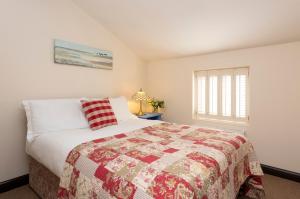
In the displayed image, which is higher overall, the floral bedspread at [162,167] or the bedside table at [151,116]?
the bedside table at [151,116]

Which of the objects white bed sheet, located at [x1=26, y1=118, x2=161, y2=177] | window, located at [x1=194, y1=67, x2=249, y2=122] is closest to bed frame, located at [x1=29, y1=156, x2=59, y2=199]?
white bed sheet, located at [x1=26, y1=118, x2=161, y2=177]

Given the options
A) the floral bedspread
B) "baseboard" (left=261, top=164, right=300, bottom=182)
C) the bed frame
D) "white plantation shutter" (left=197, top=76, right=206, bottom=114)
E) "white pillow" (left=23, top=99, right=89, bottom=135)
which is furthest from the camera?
"white plantation shutter" (left=197, top=76, right=206, bottom=114)

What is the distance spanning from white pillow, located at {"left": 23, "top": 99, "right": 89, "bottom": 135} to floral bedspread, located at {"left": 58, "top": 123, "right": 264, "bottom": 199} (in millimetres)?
691

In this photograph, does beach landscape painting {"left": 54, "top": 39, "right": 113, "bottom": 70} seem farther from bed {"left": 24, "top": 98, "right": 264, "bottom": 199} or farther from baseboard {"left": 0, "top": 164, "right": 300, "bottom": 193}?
baseboard {"left": 0, "top": 164, "right": 300, "bottom": 193}

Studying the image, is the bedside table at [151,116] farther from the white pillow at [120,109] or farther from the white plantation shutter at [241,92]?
the white plantation shutter at [241,92]

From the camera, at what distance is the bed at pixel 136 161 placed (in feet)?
3.57

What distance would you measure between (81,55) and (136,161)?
2.13 meters

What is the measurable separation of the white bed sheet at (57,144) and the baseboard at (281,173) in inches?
79.5

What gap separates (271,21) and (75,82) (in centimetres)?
267

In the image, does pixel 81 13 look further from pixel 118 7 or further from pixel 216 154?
pixel 216 154

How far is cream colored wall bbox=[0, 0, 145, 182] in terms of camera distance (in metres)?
2.20

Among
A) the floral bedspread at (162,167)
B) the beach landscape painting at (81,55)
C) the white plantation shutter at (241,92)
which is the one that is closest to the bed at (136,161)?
the floral bedspread at (162,167)

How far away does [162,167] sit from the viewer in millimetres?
1157

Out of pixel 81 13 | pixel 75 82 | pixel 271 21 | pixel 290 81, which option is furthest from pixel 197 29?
pixel 75 82
